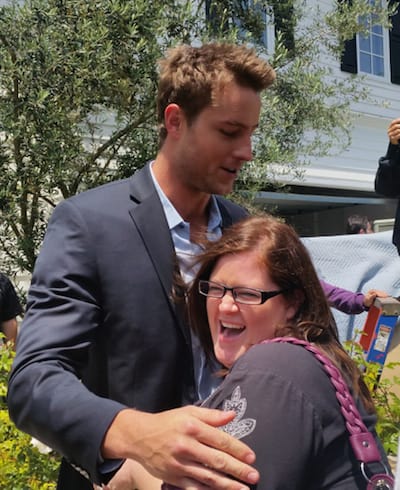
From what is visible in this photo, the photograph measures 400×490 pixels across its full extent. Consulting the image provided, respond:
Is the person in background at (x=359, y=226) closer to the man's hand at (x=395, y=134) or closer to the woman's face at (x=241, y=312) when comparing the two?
the man's hand at (x=395, y=134)

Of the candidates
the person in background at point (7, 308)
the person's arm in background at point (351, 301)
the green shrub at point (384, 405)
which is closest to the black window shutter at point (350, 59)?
the person's arm in background at point (351, 301)

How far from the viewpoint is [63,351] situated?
4.67ft

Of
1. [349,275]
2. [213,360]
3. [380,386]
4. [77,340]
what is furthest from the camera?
[349,275]

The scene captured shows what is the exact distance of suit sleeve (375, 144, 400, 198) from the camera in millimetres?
3653

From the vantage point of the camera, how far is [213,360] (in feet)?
5.76

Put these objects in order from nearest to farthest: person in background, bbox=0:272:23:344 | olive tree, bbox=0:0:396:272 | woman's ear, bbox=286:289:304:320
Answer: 1. woman's ear, bbox=286:289:304:320
2. olive tree, bbox=0:0:396:272
3. person in background, bbox=0:272:23:344

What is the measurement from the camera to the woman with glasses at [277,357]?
3.72 feet

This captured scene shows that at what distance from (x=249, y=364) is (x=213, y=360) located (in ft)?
1.72

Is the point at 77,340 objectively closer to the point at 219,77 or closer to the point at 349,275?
the point at 219,77

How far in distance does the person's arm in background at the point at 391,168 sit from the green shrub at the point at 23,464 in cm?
242

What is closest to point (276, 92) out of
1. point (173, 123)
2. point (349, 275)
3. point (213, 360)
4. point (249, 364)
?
point (349, 275)

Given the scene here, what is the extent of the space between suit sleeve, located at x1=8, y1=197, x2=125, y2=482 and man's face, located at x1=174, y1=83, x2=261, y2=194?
1.31 feet

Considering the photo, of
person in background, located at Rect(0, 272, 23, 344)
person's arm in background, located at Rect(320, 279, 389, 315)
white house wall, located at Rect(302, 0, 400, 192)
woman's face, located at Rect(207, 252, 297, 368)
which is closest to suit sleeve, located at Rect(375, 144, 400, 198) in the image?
person's arm in background, located at Rect(320, 279, 389, 315)

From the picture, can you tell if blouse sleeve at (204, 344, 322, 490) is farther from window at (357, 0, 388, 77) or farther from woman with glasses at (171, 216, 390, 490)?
window at (357, 0, 388, 77)
